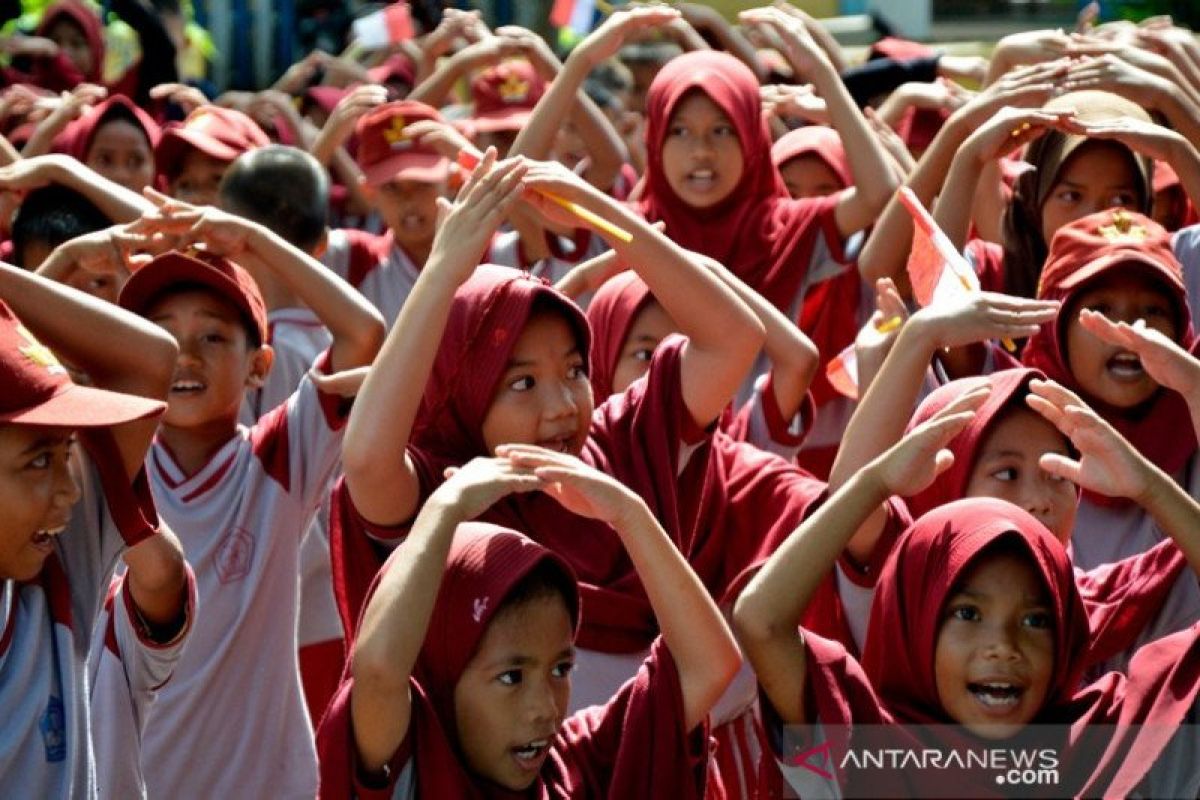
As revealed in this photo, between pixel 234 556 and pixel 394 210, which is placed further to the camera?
pixel 394 210

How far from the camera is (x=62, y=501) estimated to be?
12.3 feet

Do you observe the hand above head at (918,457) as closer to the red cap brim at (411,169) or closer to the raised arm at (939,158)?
the raised arm at (939,158)

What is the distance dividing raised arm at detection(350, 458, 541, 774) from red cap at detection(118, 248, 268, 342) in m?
1.53

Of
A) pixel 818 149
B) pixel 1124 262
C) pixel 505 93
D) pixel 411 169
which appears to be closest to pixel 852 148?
pixel 818 149

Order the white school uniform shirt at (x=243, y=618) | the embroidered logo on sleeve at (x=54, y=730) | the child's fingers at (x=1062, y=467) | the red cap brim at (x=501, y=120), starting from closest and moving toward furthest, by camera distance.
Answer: the embroidered logo on sleeve at (x=54, y=730) → the child's fingers at (x=1062, y=467) → the white school uniform shirt at (x=243, y=618) → the red cap brim at (x=501, y=120)

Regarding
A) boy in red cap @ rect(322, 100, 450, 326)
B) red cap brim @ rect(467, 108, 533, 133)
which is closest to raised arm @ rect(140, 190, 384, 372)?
boy in red cap @ rect(322, 100, 450, 326)

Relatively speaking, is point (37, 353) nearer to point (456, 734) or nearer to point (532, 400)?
point (456, 734)

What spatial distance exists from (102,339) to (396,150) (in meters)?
4.07

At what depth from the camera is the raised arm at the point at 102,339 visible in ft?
13.0

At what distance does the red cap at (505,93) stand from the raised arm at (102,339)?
5.34 m

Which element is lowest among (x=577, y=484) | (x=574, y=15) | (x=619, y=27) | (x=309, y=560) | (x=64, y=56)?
(x=309, y=560)

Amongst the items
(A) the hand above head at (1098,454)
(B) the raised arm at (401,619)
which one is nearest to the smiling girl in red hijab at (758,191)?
(A) the hand above head at (1098,454)

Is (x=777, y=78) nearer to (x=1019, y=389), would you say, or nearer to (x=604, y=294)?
(x=604, y=294)

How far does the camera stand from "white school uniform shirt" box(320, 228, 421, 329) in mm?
7820
